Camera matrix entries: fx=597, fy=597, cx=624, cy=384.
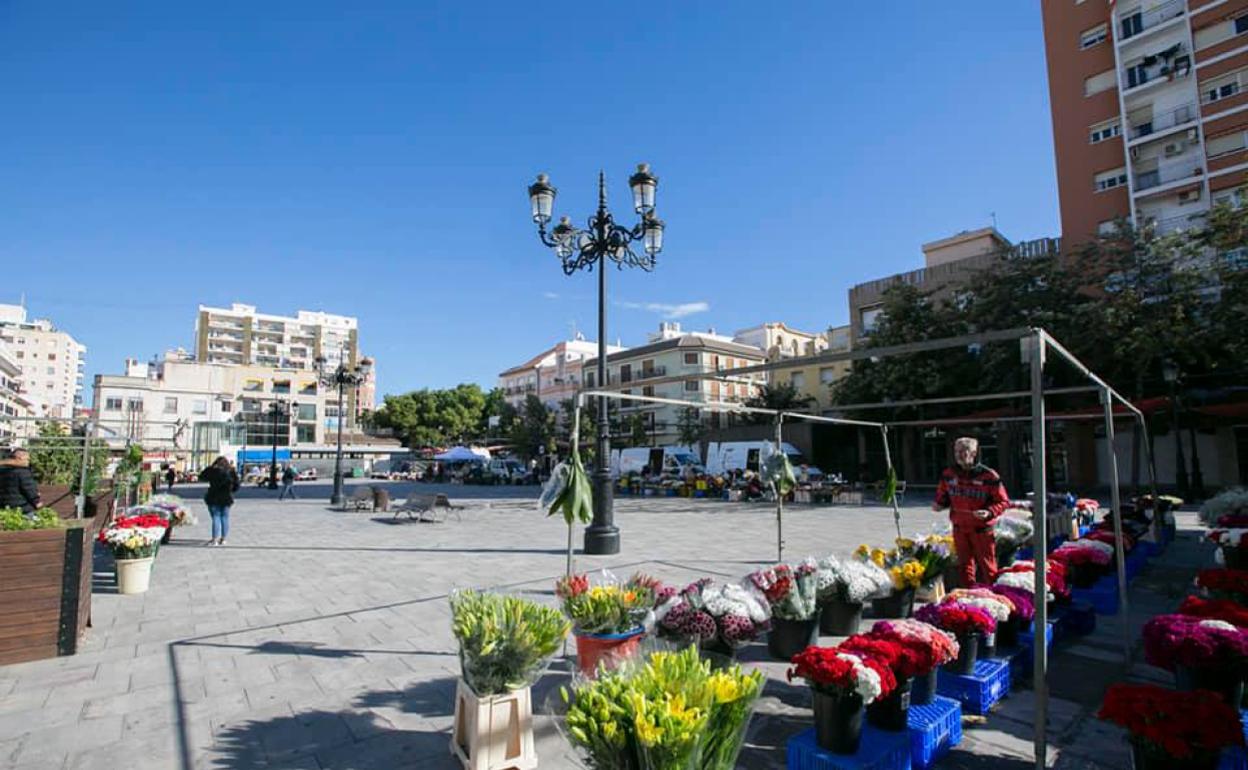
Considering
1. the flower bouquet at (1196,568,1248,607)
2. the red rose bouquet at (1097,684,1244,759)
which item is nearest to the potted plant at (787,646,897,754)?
the red rose bouquet at (1097,684,1244,759)

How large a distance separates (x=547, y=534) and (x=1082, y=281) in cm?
2035

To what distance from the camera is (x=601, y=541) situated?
966 cm

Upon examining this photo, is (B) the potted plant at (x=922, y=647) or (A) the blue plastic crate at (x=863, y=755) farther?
(B) the potted plant at (x=922, y=647)

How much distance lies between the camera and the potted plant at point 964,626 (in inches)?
141

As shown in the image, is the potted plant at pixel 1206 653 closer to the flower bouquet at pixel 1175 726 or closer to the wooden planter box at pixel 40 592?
the flower bouquet at pixel 1175 726

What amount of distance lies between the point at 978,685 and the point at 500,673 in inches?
110

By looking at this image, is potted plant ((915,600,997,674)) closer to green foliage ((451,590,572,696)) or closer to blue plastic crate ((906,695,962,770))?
blue plastic crate ((906,695,962,770))

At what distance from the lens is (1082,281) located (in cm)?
2066

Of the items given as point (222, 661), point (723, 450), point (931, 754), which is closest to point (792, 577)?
point (931, 754)

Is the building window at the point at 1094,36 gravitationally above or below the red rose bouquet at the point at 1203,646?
above

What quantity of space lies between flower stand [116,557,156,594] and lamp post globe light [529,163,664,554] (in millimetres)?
5747

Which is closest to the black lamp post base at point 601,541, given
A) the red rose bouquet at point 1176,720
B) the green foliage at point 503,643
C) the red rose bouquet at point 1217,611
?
the green foliage at point 503,643

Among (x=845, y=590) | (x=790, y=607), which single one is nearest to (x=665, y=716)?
(x=790, y=607)

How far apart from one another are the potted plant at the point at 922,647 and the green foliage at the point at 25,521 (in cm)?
630
